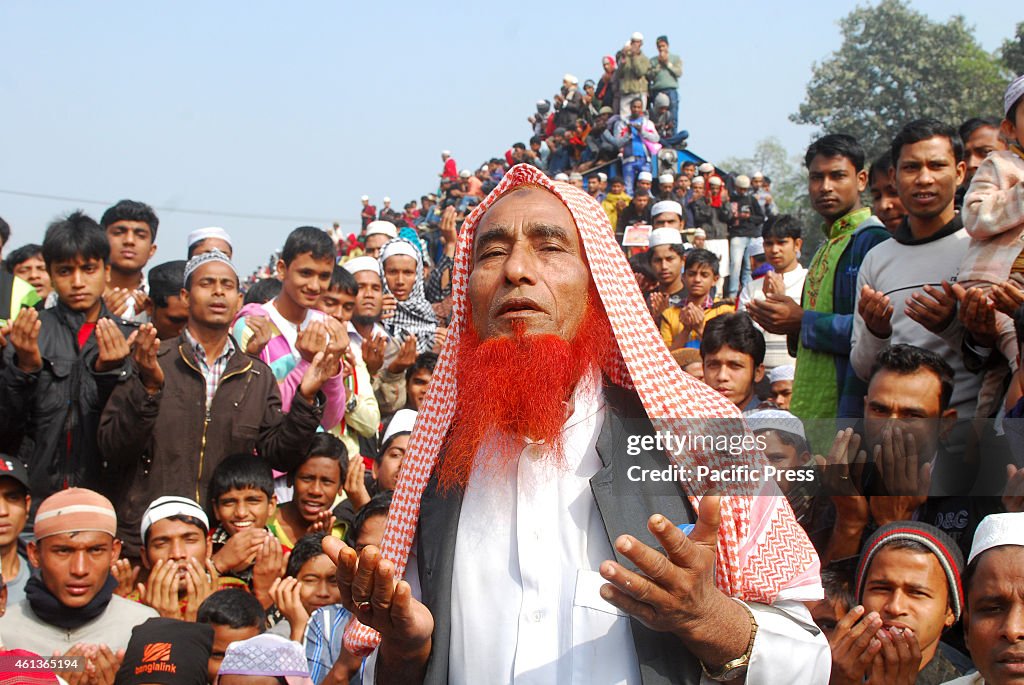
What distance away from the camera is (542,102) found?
21609mm

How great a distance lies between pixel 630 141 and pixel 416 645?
15368mm

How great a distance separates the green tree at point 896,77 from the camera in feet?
111

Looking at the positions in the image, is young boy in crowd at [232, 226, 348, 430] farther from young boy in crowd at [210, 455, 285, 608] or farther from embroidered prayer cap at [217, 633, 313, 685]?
embroidered prayer cap at [217, 633, 313, 685]

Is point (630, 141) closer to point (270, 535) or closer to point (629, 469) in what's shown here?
point (270, 535)

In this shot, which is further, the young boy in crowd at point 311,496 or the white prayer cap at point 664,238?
the white prayer cap at point 664,238

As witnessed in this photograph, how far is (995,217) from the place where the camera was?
3934 mm

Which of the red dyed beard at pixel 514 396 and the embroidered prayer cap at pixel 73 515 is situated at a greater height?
the red dyed beard at pixel 514 396

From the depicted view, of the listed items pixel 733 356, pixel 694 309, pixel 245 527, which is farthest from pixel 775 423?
pixel 694 309

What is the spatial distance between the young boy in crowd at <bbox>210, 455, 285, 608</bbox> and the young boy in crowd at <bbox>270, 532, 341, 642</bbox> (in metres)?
0.08

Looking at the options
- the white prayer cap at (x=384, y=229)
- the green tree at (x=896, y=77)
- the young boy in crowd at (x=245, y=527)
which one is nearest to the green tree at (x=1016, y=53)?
the green tree at (x=896, y=77)

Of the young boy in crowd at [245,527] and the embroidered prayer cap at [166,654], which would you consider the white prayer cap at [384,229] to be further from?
the embroidered prayer cap at [166,654]

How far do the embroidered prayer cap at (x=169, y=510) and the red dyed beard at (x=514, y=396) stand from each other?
7.70 ft

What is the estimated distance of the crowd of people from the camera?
2330 millimetres

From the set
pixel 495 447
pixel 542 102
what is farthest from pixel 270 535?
pixel 542 102
